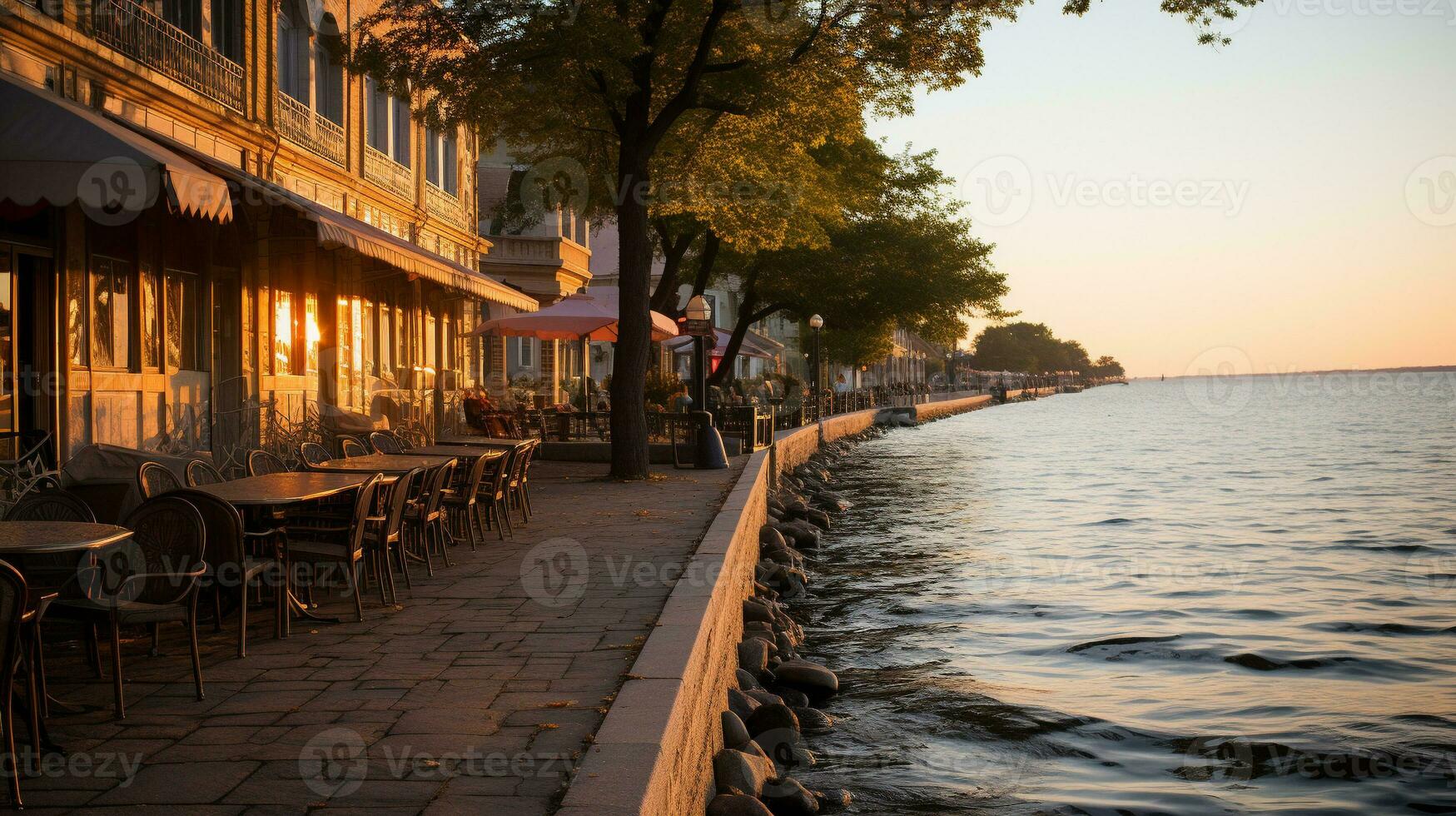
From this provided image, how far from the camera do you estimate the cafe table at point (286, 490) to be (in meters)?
6.77

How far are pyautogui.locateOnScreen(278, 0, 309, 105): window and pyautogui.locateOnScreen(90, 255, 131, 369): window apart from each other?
6.03m

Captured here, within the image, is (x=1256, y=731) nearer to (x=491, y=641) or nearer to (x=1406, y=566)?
(x=491, y=641)

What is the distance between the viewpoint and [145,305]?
13.0 m

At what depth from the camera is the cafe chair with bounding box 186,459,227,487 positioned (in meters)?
8.27

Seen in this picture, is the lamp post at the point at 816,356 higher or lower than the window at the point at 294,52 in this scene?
lower

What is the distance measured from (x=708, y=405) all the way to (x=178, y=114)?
13.3 m

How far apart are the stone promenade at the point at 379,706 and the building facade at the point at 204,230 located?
361cm

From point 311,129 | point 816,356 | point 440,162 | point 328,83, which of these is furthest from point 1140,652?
point 816,356

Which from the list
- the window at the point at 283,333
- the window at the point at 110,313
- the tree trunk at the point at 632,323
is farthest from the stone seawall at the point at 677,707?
the window at the point at 283,333

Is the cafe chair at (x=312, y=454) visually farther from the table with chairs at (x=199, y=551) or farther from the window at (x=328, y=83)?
the window at (x=328, y=83)

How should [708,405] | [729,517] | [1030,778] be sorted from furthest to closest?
1. [708,405]
2. [729,517]
3. [1030,778]

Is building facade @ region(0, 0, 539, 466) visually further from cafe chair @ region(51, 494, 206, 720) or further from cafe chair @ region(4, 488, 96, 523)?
cafe chair @ region(51, 494, 206, 720)

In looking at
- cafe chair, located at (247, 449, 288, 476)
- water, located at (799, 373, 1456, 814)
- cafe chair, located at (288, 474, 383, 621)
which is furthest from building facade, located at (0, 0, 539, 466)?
water, located at (799, 373, 1456, 814)

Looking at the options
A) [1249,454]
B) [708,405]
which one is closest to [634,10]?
[708,405]
